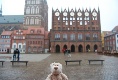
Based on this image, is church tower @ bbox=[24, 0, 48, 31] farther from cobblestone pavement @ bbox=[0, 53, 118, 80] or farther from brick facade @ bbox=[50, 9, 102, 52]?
cobblestone pavement @ bbox=[0, 53, 118, 80]

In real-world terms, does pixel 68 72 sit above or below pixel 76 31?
below

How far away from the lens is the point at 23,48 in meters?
64.8

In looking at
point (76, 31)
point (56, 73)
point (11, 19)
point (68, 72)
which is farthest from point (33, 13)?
point (56, 73)

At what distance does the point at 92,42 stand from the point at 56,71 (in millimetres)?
58721

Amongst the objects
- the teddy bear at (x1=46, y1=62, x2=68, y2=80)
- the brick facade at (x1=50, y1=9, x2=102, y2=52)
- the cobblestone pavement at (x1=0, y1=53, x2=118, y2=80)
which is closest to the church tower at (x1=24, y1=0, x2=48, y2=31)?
the brick facade at (x1=50, y1=9, x2=102, y2=52)

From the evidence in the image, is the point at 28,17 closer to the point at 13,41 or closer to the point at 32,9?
the point at 32,9

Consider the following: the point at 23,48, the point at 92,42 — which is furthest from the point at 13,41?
the point at 92,42

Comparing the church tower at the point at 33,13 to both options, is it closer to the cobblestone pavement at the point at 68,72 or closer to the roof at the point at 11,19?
the roof at the point at 11,19

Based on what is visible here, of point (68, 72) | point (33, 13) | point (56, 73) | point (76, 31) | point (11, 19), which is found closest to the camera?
point (56, 73)

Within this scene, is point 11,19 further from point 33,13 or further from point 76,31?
point 76,31

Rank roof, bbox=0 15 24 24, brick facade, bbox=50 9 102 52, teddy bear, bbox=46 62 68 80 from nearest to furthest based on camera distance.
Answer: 1. teddy bear, bbox=46 62 68 80
2. brick facade, bbox=50 9 102 52
3. roof, bbox=0 15 24 24

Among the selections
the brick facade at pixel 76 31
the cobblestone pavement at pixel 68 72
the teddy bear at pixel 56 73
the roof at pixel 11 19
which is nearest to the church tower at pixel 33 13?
the roof at pixel 11 19

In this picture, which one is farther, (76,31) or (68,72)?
(76,31)

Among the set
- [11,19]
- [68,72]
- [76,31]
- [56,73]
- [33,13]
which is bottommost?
[68,72]
